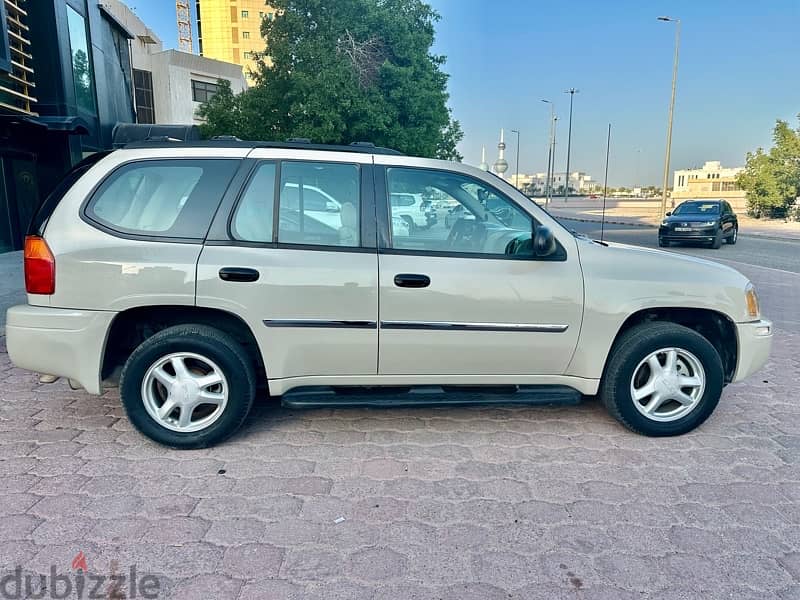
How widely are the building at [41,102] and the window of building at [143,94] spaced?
18.5 m

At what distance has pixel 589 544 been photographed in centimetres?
250

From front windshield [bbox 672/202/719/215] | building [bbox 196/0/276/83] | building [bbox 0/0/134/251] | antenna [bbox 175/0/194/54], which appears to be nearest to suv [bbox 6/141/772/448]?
building [bbox 0/0/134/251]

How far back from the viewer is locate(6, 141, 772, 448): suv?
3.18 m

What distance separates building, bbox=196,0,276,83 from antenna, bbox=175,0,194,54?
265 inches

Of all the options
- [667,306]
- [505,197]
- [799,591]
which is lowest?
[799,591]

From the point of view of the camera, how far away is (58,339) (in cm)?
318

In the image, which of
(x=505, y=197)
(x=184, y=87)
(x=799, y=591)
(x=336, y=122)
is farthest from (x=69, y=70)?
(x=184, y=87)

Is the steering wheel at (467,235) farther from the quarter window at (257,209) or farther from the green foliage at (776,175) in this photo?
the green foliage at (776,175)

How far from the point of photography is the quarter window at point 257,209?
326cm

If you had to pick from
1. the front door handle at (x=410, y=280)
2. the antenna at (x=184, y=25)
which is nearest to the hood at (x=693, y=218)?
the front door handle at (x=410, y=280)

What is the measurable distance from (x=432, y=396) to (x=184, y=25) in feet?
323

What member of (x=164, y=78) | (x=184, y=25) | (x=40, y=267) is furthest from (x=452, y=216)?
(x=184, y=25)

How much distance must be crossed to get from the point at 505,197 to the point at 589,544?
201 cm

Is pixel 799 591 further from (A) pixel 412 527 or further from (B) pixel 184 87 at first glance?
(B) pixel 184 87
